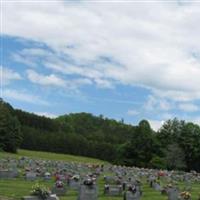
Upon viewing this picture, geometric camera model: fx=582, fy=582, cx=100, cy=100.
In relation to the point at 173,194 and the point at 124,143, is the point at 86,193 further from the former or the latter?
the point at 124,143

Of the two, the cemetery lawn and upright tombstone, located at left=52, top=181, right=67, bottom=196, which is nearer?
the cemetery lawn

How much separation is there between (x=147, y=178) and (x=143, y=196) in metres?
11.9

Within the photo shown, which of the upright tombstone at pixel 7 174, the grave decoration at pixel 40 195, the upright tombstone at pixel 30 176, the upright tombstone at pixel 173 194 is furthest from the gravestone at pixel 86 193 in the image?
the upright tombstone at pixel 30 176

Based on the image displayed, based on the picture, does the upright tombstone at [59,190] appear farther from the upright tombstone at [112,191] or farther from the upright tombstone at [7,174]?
the upright tombstone at [7,174]

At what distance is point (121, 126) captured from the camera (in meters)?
190

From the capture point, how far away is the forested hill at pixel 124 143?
317ft

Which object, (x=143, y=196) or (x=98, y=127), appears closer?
(x=143, y=196)

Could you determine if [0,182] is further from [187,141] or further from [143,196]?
[187,141]

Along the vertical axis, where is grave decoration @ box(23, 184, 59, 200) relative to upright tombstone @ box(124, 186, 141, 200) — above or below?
above

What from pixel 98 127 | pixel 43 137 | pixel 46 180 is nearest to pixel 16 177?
pixel 46 180

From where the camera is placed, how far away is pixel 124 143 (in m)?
112

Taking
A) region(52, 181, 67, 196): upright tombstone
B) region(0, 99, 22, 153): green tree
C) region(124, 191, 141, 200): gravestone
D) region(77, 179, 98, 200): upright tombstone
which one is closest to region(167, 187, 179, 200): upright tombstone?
region(124, 191, 141, 200): gravestone

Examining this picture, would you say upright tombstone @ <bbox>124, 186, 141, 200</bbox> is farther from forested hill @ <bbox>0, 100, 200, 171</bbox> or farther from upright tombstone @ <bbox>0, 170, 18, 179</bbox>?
forested hill @ <bbox>0, 100, 200, 171</bbox>

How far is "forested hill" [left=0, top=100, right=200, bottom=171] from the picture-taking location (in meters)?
96.5
